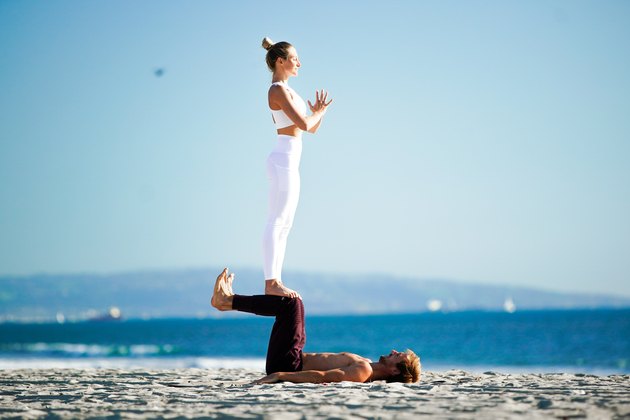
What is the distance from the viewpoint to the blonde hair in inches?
258

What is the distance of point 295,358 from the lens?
6312 mm

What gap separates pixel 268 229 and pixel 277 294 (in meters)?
0.51

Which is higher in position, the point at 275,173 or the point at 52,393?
the point at 275,173

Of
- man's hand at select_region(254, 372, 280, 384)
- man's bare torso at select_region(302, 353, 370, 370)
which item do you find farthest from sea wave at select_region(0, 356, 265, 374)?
man's hand at select_region(254, 372, 280, 384)

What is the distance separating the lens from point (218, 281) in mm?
6246

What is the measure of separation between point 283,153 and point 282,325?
4.45 ft

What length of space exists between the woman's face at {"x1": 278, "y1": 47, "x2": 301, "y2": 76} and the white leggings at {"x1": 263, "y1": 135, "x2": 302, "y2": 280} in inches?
27.3

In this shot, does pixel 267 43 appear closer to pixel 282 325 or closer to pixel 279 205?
pixel 279 205

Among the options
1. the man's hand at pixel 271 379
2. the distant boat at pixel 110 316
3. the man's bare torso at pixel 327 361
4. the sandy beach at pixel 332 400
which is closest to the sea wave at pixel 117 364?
the man's bare torso at pixel 327 361

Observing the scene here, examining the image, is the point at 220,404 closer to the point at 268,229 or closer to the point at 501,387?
the point at 268,229

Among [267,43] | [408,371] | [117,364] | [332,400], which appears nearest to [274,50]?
[267,43]

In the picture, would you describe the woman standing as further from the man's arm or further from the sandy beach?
the sandy beach

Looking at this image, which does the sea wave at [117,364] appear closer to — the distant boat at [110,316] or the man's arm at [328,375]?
the man's arm at [328,375]

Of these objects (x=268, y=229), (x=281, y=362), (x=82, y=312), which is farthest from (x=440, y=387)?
(x=82, y=312)
